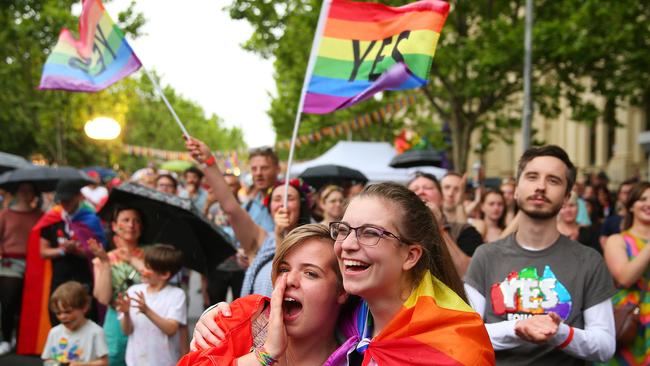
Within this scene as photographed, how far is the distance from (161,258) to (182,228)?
0.43 m

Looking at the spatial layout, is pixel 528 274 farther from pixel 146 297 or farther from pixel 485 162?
pixel 485 162

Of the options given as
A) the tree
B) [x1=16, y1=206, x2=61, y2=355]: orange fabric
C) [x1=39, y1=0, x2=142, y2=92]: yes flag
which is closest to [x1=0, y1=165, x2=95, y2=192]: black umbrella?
[x1=16, y1=206, x2=61, y2=355]: orange fabric

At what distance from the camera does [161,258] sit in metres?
5.28

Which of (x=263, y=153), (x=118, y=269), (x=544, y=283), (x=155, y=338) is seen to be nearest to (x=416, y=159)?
(x=263, y=153)

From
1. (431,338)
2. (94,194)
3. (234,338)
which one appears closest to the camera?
(431,338)

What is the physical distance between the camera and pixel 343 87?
5156mm

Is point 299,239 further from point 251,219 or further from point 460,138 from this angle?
point 460,138

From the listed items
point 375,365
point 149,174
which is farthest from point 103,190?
point 375,365

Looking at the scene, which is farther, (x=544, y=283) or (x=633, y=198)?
(x=633, y=198)

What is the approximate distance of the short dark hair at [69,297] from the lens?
5.73 m

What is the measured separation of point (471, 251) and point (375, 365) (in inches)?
120

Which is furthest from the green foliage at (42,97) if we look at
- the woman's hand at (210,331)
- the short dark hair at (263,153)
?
the woman's hand at (210,331)

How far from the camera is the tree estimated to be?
16.0 metres

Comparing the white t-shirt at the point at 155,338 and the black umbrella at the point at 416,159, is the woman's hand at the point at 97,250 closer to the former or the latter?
the white t-shirt at the point at 155,338
